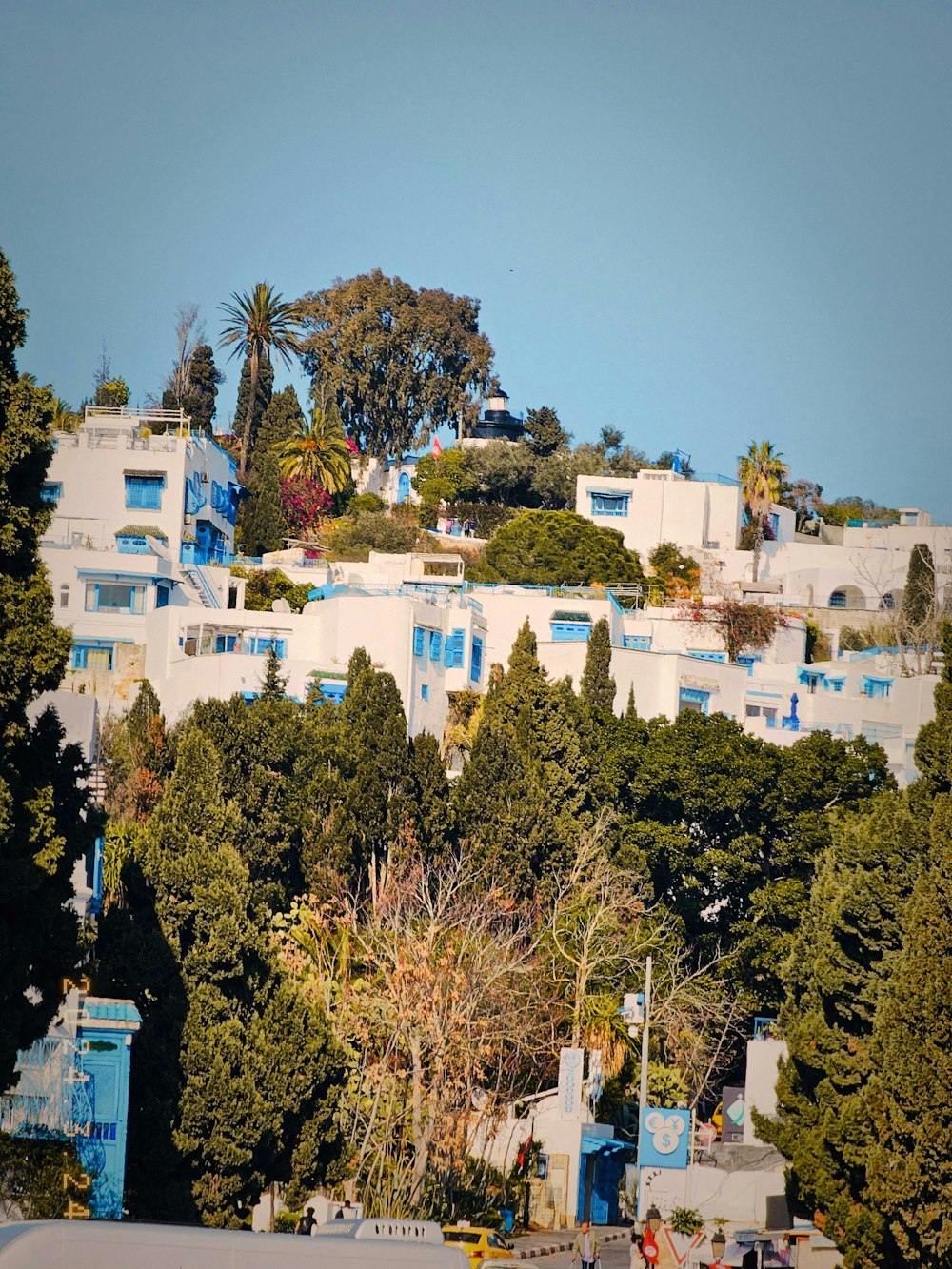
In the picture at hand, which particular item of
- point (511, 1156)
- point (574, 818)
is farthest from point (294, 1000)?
point (574, 818)

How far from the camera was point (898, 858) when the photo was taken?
1395 inches

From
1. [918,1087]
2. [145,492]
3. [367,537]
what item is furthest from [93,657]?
[918,1087]

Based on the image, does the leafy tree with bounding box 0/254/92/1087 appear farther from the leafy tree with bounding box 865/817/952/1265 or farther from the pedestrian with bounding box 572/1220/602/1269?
the leafy tree with bounding box 865/817/952/1265

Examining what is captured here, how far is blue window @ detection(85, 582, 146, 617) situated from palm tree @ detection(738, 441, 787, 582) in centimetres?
3328

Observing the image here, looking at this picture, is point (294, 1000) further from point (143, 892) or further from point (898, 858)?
point (898, 858)

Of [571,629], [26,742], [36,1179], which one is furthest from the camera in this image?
[571,629]

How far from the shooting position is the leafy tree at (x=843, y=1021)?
31375 millimetres

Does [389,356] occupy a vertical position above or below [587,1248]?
above

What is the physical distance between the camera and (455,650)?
6225 cm

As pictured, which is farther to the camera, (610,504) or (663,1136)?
(610,504)

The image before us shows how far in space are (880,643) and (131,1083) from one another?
2190 inches

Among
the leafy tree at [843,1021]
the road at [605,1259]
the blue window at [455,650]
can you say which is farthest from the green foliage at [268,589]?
the leafy tree at [843,1021]

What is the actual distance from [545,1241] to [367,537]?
151ft

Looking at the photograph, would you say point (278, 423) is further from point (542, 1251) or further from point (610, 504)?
point (542, 1251)
